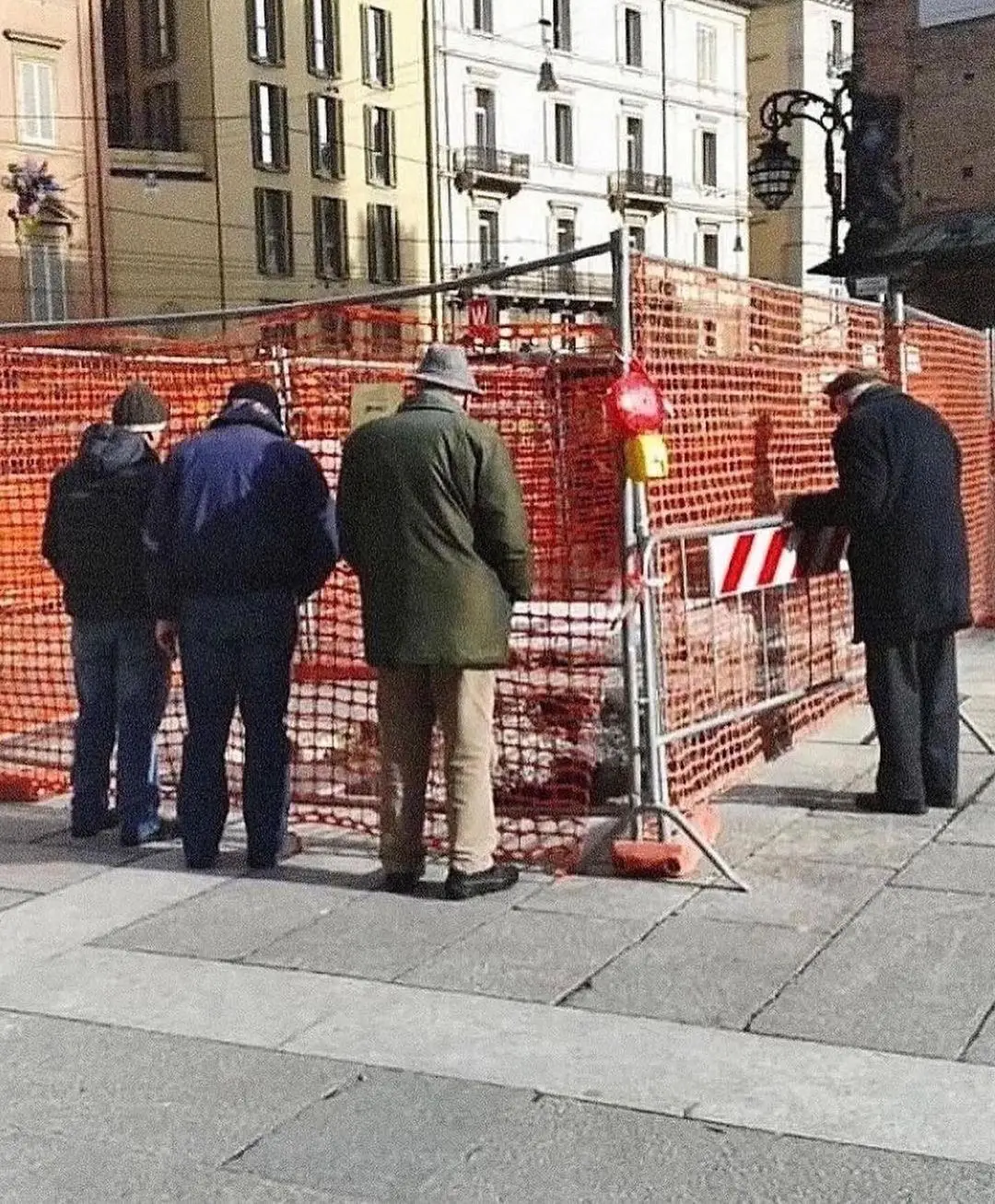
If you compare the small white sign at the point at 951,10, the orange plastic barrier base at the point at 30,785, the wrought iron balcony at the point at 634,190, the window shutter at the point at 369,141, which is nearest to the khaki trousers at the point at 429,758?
the orange plastic barrier base at the point at 30,785

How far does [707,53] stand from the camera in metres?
60.9

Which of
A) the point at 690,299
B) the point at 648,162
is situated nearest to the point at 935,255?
the point at 690,299

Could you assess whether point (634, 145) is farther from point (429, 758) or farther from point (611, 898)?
point (611, 898)

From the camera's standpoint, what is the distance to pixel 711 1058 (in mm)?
4363

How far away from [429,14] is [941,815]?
159ft

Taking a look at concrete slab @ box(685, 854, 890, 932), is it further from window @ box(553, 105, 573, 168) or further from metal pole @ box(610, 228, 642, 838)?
window @ box(553, 105, 573, 168)

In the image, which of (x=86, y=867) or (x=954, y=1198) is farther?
(x=86, y=867)

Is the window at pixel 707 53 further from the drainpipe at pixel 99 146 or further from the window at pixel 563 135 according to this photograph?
the drainpipe at pixel 99 146

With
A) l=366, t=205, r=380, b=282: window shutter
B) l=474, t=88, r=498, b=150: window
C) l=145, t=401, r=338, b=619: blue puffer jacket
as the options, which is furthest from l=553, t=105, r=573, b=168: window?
l=145, t=401, r=338, b=619: blue puffer jacket

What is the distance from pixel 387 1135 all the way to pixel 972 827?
3.46m

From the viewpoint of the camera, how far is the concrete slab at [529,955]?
16.4 feet

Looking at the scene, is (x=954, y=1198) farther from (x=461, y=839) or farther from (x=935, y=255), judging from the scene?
(x=935, y=255)

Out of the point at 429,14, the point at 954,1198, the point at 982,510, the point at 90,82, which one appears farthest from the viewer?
the point at 429,14

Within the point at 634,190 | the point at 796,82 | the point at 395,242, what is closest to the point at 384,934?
the point at 395,242
